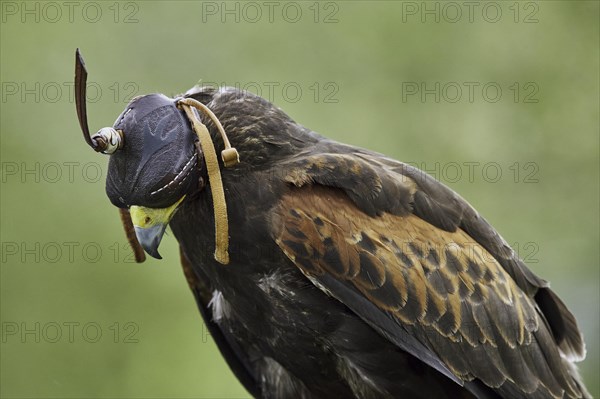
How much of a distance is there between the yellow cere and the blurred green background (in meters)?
4.99

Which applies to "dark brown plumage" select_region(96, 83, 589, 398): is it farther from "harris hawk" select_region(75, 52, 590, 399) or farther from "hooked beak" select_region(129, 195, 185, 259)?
"hooked beak" select_region(129, 195, 185, 259)

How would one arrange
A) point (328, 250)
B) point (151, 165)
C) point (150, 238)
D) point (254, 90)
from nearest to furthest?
point (151, 165), point (150, 238), point (328, 250), point (254, 90)

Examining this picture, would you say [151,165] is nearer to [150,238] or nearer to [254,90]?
[150,238]

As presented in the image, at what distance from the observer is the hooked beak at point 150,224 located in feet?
17.3

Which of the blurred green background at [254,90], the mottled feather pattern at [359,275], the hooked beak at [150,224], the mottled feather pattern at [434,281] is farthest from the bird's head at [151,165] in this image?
the blurred green background at [254,90]

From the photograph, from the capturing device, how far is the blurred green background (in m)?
11.1

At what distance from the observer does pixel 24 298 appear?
37.4 feet

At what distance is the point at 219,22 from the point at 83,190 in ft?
8.97

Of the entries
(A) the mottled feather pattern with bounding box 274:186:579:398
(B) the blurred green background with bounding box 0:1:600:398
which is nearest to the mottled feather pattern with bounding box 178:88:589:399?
(A) the mottled feather pattern with bounding box 274:186:579:398

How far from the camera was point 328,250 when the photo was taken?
549 centimetres

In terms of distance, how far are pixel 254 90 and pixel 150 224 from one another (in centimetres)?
605

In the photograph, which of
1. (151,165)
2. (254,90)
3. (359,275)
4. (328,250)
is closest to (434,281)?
(359,275)

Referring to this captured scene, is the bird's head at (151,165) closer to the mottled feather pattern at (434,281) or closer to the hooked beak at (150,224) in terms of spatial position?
the hooked beak at (150,224)

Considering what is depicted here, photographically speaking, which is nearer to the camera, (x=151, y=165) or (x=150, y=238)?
(x=151, y=165)
